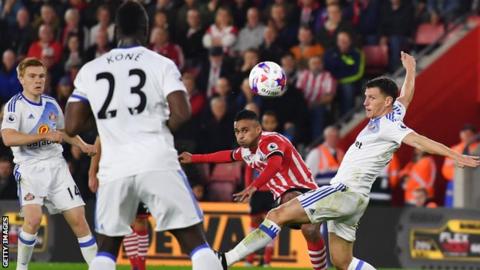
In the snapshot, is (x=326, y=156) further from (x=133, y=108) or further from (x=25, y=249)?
(x=133, y=108)

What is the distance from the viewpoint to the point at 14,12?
71.6 feet

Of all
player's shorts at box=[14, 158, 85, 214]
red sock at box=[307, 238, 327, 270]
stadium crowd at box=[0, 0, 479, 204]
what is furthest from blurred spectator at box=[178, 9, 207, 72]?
red sock at box=[307, 238, 327, 270]

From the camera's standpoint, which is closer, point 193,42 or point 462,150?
point 462,150

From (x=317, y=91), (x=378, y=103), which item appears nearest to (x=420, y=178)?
(x=317, y=91)

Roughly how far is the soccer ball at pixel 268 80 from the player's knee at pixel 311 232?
2.23 metres

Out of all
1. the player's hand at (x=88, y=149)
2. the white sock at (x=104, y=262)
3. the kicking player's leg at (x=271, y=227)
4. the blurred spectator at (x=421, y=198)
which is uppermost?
the player's hand at (x=88, y=149)

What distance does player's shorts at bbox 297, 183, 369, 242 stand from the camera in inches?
411

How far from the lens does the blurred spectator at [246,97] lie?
60.1 ft

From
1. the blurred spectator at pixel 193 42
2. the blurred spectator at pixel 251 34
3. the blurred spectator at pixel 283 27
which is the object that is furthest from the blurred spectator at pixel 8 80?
the blurred spectator at pixel 283 27

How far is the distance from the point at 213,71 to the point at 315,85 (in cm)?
168

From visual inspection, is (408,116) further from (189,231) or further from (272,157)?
(189,231)

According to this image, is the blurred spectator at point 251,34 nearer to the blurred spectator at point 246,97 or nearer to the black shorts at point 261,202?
the blurred spectator at point 246,97

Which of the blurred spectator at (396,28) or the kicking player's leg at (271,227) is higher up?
the blurred spectator at (396,28)

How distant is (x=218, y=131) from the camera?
18141 mm
